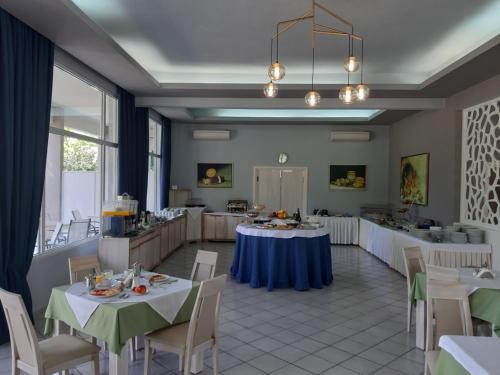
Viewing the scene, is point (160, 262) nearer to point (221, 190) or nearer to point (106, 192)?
point (106, 192)

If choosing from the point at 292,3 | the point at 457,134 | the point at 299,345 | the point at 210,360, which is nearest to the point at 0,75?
the point at 292,3

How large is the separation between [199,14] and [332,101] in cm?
358

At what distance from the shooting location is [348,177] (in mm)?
10289

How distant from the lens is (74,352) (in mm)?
2623

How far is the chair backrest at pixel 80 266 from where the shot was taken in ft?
11.5

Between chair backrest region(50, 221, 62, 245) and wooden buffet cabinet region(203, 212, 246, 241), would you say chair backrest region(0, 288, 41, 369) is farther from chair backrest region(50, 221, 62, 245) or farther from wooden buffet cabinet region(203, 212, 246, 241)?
wooden buffet cabinet region(203, 212, 246, 241)

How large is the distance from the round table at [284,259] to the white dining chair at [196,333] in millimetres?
2853

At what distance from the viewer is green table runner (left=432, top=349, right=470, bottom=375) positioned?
2.05 meters

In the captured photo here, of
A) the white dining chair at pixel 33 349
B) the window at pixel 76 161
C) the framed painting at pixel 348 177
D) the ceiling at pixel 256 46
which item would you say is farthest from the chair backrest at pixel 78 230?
the framed painting at pixel 348 177

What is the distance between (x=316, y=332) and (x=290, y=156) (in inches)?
264

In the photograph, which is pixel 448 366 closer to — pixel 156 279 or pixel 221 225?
pixel 156 279

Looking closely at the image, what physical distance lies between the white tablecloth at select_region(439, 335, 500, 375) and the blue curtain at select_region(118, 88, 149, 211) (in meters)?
5.68

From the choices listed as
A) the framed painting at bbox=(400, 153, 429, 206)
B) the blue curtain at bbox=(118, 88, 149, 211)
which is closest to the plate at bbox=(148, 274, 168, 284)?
the blue curtain at bbox=(118, 88, 149, 211)

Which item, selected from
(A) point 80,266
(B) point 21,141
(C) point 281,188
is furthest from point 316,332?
(C) point 281,188
